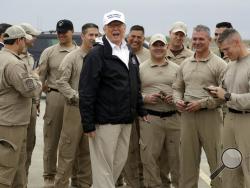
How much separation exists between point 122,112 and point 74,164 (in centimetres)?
227

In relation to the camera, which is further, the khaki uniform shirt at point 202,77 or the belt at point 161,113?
the belt at point 161,113

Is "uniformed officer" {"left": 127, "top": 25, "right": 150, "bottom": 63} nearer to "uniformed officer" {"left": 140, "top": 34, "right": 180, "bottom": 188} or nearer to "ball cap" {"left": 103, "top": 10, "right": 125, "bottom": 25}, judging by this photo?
"uniformed officer" {"left": 140, "top": 34, "right": 180, "bottom": 188}

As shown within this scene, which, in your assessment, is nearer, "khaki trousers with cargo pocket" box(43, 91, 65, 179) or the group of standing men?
the group of standing men

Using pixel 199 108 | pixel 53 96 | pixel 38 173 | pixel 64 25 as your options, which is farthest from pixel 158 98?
pixel 38 173

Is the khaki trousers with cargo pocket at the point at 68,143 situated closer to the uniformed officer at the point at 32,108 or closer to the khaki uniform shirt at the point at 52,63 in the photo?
the uniformed officer at the point at 32,108

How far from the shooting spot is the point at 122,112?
20.9 feet

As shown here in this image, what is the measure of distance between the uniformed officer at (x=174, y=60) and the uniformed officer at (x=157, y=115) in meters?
0.01

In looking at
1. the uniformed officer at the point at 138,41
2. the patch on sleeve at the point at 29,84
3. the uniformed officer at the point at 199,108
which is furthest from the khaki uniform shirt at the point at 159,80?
the patch on sleeve at the point at 29,84

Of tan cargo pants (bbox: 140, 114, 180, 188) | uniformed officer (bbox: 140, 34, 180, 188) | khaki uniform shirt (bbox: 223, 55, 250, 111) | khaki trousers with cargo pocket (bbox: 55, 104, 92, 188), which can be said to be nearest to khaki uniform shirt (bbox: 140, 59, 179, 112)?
uniformed officer (bbox: 140, 34, 180, 188)

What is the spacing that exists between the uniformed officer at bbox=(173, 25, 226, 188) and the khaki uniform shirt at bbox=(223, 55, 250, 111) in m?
0.41

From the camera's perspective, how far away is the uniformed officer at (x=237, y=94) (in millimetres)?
6328

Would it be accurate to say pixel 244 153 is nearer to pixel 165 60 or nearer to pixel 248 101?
pixel 248 101

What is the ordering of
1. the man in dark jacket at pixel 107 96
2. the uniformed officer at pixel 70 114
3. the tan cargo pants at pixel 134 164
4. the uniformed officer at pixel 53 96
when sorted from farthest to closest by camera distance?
1. the uniformed officer at pixel 53 96
2. the tan cargo pants at pixel 134 164
3. the uniformed officer at pixel 70 114
4. the man in dark jacket at pixel 107 96

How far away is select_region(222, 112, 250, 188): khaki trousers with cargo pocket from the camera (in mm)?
6398
